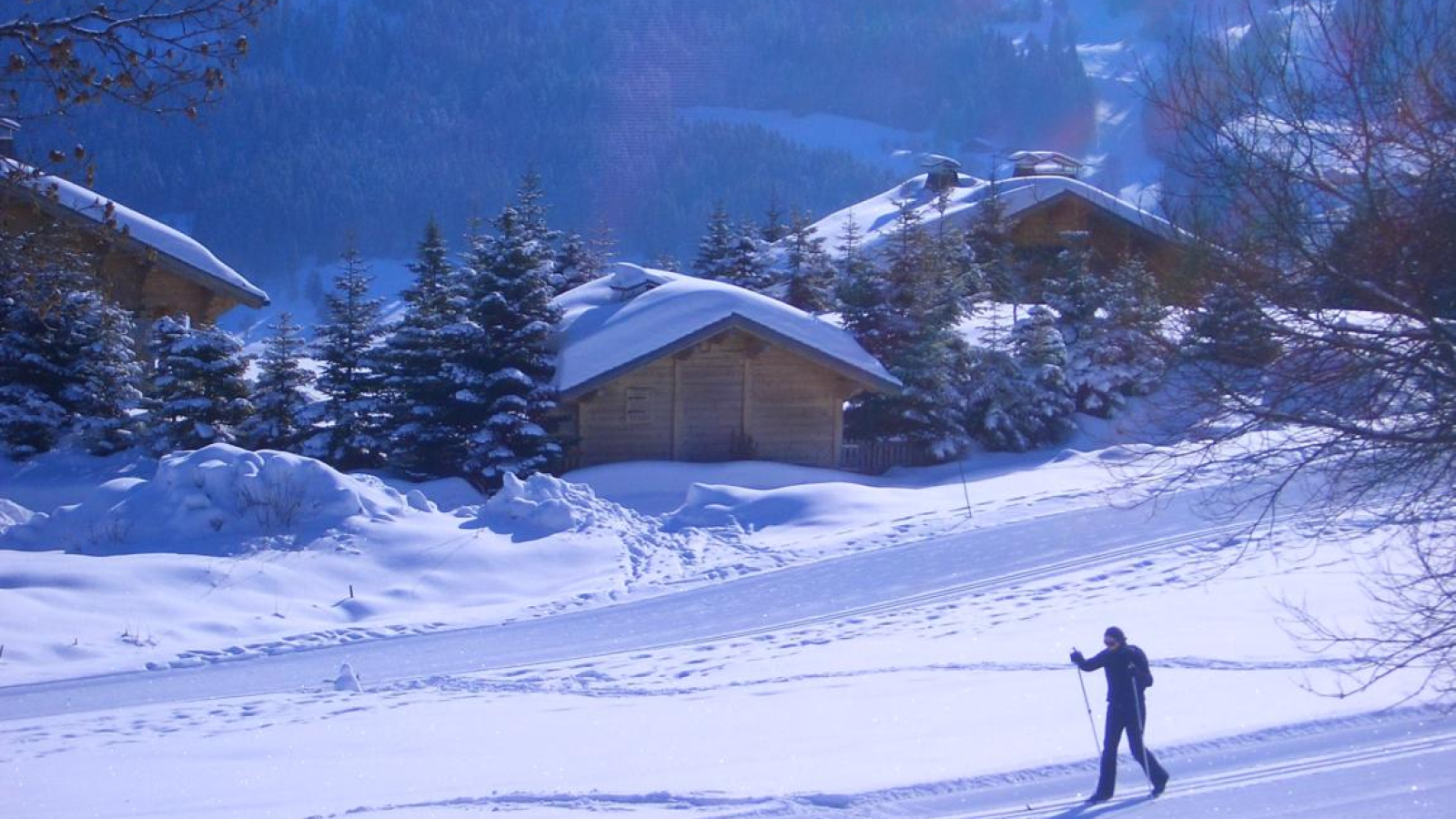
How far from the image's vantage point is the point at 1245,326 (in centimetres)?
783

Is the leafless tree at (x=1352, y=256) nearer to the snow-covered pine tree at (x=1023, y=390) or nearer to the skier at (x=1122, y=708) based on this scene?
the skier at (x=1122, y=708)

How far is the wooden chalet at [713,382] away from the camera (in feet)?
91.7

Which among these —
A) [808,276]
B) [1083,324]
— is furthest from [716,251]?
[1083,324]

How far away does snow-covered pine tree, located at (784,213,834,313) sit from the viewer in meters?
40.3

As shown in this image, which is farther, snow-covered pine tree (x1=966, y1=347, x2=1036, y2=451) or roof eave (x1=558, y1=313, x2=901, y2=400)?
snow-covered pine tree (x1=966, y1=347, x2=1036, y2=451)

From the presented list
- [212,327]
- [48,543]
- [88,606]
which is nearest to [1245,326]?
[88,606]

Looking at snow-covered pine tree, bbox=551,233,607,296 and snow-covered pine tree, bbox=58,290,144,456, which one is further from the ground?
snow-covered pine tree, bbox=551,233,607,296

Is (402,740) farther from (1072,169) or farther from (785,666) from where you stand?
(1072,169)

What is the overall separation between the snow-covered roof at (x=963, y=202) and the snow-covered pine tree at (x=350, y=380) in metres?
15.3

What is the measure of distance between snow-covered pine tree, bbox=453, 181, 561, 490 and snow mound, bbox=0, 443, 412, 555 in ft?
20.3

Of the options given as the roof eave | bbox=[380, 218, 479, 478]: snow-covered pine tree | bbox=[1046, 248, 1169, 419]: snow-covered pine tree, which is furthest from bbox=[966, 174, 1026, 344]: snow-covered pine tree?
bbox=[380, 218, 479, 478]: snow-covered pine tree

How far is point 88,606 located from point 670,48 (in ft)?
362

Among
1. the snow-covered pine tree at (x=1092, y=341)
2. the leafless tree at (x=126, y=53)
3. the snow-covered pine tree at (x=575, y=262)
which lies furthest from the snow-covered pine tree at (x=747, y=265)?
the leafless tree at (x=126, y=53)

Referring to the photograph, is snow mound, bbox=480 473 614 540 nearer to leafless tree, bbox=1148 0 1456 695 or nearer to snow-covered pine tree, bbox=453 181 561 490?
snow-covered pine tree, bbox=453 181 561 490
